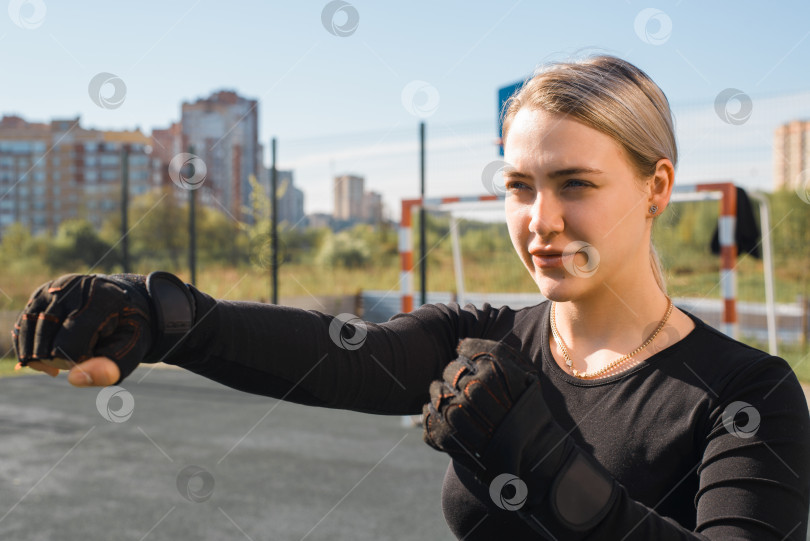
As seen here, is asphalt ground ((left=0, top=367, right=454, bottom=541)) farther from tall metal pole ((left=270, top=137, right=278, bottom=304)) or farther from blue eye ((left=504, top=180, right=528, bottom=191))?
tall metal pole ((left=270, top=137, right=278, bottom=304))

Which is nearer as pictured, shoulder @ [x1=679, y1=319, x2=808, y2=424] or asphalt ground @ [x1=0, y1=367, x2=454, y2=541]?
shoulder @ [x1=679, y1=319, x2=808, y2=424]

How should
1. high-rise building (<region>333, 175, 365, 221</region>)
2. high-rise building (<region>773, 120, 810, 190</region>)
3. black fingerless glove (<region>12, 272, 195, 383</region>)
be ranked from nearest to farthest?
black fingerless glove (<region>12, 272, 195, 383</region>), high-rise building (<region>773, 120, 810, 190</region>), high-rise building (<region>333, 175, 365, 221</region>)

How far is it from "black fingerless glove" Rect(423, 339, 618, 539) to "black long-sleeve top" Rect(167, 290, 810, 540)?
3cm

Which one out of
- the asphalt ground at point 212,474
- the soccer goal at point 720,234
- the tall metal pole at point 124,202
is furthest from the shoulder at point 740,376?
the tall metal pole at point 124,202

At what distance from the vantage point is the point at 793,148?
344 inches

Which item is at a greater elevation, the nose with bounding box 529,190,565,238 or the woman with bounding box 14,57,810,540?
the nose with bounding box 529,190,565,238

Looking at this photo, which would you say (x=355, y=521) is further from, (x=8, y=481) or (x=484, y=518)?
(x=484, y=518)

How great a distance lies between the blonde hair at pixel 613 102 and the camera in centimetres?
129

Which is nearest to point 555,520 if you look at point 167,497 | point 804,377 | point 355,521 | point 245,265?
point 355,521

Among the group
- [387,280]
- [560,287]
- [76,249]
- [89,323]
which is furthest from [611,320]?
[76,249]

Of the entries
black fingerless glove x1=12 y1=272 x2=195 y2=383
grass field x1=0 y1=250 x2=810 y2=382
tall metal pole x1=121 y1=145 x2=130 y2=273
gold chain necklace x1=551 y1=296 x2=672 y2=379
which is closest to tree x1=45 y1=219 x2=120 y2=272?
grass field x1=0 y1=250 x2=810 y2=382

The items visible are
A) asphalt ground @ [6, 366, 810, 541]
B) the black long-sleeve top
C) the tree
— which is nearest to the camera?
the black long-sleeve top

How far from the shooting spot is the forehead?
4.10 feet

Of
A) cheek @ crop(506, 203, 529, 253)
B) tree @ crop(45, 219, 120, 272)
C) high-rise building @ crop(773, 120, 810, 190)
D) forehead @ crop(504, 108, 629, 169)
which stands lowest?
tree @ crop(45, 219, 120, 272)
